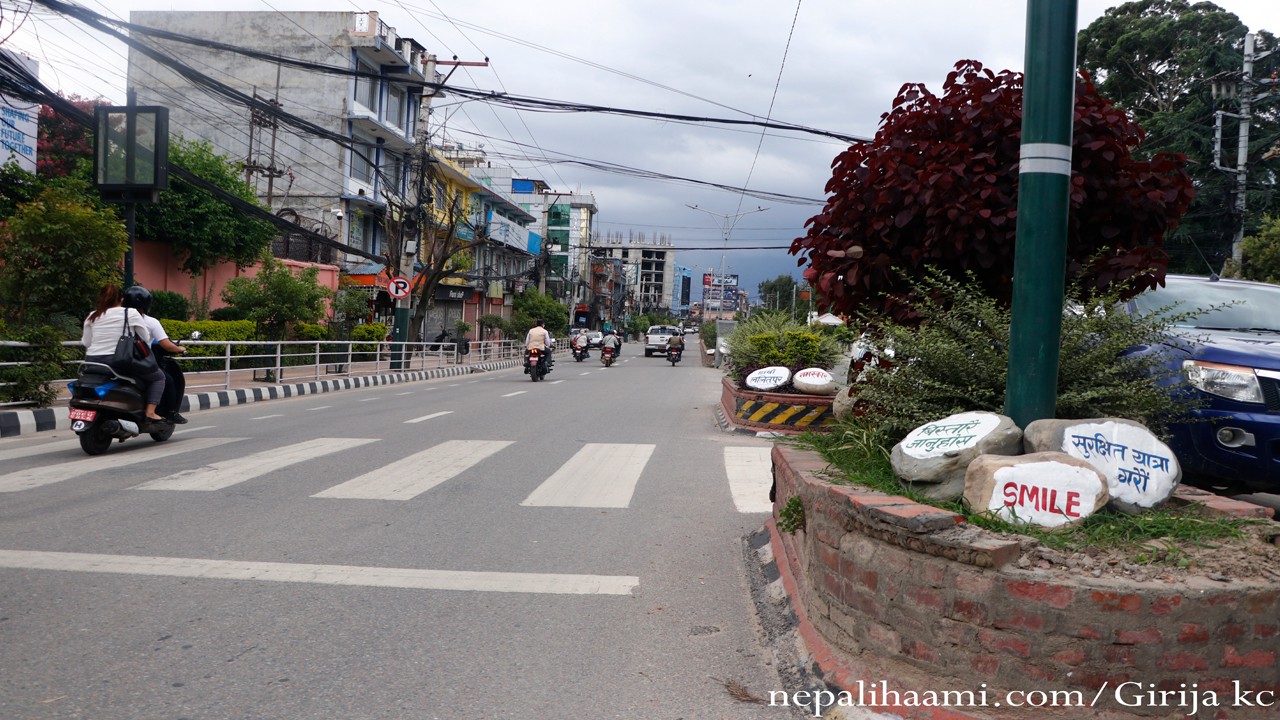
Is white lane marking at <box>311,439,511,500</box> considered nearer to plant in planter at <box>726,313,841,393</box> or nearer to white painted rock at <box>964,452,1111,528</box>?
white painted rock at <box>964,452,1111,528</box>

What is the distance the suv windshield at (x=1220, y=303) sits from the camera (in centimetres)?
671

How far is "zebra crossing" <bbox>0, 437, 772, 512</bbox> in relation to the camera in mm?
7586

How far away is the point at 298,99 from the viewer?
40.8 meters

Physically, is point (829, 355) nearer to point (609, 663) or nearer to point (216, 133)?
point (609, 663)

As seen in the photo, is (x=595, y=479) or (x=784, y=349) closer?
(x=595, y=479)

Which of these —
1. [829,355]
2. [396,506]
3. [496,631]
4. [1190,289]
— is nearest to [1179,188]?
[1190,289]

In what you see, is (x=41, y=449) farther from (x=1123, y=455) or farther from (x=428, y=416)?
(x=1123, y=455)

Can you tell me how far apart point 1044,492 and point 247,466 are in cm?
724

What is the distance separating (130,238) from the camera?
13.4 metres

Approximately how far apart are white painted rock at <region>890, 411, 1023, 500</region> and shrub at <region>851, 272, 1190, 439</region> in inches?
19.9

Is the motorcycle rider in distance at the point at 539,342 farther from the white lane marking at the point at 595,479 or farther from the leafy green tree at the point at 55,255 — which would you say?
the white lane marking at the point at 595,479

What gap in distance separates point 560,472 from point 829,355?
24.3 ft

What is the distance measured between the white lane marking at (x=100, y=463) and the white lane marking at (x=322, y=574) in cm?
253

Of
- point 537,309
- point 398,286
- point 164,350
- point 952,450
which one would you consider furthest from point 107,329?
point 537,309
